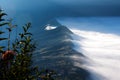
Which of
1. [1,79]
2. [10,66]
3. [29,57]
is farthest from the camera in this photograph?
[29,57]

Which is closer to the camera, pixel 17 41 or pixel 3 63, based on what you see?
pixel 3 63

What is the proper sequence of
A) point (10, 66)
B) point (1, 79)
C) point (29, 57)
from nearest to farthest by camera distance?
point (1, 79), point (10, 66), point (29, 57)

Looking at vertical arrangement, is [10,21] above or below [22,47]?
above

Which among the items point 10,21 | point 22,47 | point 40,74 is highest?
point 10,21

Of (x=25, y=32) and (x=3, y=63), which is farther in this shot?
(x=25, y=32)

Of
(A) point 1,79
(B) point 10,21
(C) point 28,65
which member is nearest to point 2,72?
(A) point 1,79

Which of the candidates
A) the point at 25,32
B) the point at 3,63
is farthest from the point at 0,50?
the point at 25,32

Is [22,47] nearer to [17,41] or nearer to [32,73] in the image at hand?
[17,41]

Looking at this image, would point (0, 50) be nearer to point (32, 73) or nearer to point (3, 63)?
point (3, 63)

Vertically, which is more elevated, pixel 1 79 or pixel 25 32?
pixel 25 32
